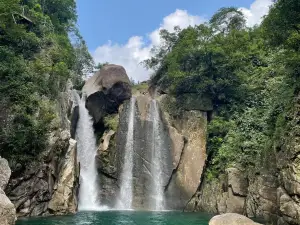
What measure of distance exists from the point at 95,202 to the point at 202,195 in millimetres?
8891

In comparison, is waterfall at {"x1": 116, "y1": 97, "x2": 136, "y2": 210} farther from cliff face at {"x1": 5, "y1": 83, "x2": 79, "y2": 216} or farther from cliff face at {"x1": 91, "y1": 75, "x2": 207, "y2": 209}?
cliff face at {"x1": 5, "y1": 83, "x2": 79, "y2": 216}

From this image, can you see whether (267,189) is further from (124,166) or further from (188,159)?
(124,166)

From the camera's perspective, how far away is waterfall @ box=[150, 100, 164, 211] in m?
27.0

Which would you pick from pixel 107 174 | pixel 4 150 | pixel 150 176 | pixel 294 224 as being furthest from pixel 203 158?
pixel 4 150

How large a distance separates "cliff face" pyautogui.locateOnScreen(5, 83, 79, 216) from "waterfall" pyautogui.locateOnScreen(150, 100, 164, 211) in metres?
7.01

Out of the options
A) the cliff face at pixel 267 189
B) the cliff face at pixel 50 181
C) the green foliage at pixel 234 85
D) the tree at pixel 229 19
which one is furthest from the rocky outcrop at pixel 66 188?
the tree at pixel 229 19

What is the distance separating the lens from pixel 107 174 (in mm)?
27375

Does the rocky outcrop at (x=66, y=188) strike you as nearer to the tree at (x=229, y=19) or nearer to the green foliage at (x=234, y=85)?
the green foliage at (x=234, y=85)

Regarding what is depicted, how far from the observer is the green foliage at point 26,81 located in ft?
62.1

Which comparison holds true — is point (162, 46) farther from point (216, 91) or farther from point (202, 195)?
point (202, 195)

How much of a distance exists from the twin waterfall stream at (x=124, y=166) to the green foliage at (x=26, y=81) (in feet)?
18.4

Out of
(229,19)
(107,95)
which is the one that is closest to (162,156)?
(107,95)

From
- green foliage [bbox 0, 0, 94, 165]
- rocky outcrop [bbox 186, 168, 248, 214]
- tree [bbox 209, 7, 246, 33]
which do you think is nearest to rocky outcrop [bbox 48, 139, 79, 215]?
green foliage [bbox 0, 0, 94, 165]

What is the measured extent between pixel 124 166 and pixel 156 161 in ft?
9.19
